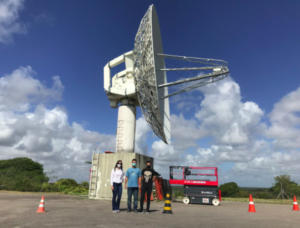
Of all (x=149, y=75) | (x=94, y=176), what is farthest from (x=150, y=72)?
(x=94, y=176)

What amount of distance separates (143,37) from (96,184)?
11459 mm

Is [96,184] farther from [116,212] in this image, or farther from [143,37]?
[143,37]

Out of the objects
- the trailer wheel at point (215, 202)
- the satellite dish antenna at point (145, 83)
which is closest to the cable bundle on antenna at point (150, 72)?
the satellite dish antenna at point (145, 83)

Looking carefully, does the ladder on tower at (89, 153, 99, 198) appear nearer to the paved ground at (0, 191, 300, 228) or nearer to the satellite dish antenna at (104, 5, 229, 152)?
the satellite dish antenna at (104, 5, 229, 152)

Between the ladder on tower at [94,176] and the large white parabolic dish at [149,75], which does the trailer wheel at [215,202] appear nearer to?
the large white parabolic dish at [149,75]

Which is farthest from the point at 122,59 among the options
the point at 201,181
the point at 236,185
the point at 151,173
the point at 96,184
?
the point at 236,185

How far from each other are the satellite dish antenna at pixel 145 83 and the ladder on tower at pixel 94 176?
192 centimetres

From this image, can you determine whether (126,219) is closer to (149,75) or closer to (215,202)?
(215,202)

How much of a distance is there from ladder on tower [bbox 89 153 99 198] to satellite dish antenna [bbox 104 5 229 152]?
6.30 ft

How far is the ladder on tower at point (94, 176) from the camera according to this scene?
56.7 feet

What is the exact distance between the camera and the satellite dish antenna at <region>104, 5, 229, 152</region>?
15312 millimetres

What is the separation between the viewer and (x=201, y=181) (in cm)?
1565

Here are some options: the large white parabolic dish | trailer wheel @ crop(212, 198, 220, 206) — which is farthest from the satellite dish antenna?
trailer wheel @ crop(212, 198, 220, 206)

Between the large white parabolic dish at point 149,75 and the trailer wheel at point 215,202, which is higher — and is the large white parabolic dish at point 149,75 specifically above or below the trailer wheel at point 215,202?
above
